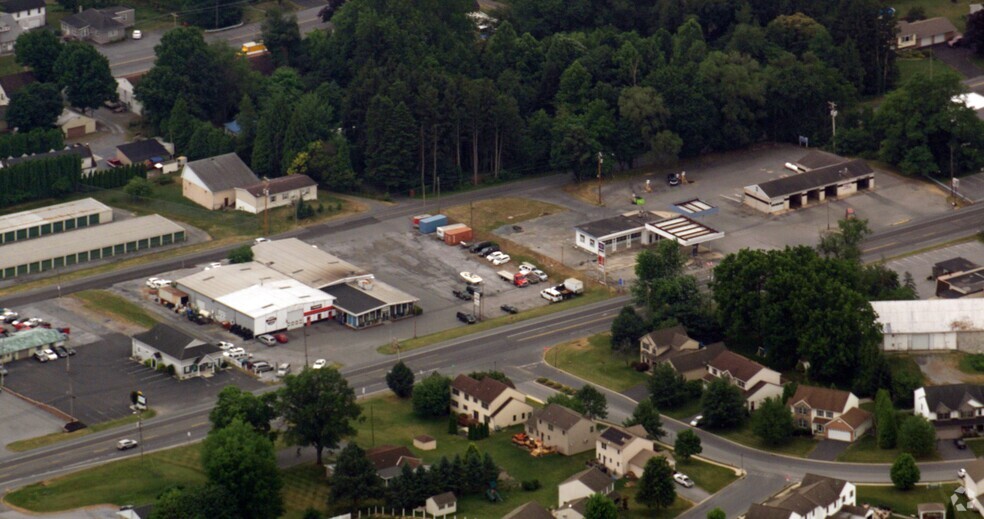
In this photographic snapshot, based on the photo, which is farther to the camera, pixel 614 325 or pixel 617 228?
pixel 617 228

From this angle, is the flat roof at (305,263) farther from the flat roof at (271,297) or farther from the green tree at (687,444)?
the green tree at (687,444)

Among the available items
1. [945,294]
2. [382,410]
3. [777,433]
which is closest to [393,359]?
[382,410]

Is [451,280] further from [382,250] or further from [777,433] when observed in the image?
[777,433]

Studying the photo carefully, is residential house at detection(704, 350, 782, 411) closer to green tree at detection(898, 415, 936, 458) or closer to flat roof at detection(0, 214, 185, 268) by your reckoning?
green tree at detection(898, 415, 936, 458)

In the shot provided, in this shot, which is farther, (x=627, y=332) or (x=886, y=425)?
(x=627, y=332)

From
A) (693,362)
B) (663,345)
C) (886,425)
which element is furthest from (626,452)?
(663,345)

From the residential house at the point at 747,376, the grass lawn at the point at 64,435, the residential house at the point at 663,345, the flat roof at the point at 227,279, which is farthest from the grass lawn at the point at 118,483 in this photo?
the residential house at the point at 747,376

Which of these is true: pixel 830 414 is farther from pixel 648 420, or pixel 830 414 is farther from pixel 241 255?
pixel 241 255
